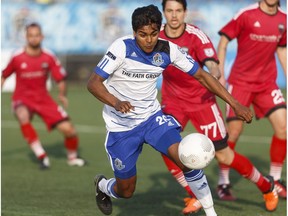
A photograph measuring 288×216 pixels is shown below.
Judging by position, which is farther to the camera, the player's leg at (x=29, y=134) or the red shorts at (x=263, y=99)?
the player's leg at (x=29, y=134)

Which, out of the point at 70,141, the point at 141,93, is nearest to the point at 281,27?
the point at 141,93

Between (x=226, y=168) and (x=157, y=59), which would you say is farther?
(x=226, y=168)

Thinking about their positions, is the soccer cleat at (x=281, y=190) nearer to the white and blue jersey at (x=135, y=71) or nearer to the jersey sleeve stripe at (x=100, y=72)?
the white and blue jersey at (x=135, y=71)

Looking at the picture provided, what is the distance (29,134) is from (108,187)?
557cm

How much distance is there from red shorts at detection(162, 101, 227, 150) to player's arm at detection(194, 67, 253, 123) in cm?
156

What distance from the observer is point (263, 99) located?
1127cm

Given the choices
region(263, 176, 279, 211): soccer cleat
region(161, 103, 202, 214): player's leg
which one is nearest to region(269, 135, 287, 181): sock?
region(263, 176, 279, 211): soccer cleat

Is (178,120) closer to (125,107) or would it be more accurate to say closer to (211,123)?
(211,123)

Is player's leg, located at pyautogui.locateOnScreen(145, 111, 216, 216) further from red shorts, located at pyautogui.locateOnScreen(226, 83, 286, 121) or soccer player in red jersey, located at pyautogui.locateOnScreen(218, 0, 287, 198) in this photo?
red shorts, located at pyautogui.locateOnScreen(226, 83, 286, 121)

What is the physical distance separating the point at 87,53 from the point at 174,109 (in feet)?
63.8

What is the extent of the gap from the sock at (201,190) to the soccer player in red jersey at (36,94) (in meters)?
6.05

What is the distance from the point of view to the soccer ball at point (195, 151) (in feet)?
27.1

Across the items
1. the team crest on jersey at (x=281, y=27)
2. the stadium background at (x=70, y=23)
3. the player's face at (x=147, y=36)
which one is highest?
the player's face at (x=147, y=36)

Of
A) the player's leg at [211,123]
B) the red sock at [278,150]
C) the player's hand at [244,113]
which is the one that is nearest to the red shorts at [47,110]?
the red sock at [278,150]
